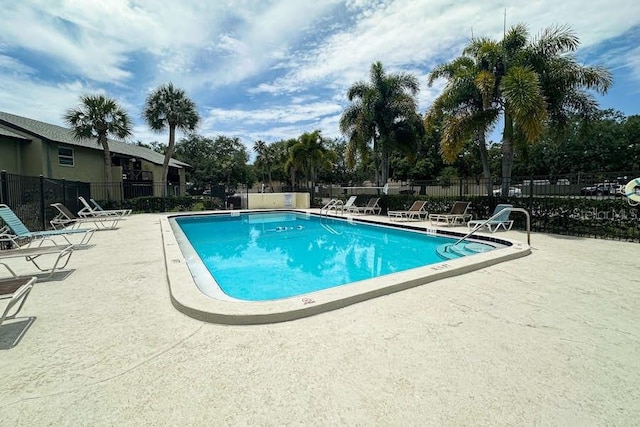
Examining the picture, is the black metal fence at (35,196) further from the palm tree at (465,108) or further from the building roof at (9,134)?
the palm tree at (465,108)

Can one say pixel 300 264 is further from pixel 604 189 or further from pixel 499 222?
pixel 604 189

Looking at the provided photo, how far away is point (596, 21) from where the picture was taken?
34.3ft

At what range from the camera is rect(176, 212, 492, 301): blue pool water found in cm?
588

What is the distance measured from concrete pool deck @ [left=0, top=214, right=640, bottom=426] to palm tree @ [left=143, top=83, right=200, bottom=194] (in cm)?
2015

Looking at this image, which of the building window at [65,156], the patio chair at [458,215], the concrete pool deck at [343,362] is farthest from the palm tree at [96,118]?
the patio chair at [458,215]

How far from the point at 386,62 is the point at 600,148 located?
3043 centimetres

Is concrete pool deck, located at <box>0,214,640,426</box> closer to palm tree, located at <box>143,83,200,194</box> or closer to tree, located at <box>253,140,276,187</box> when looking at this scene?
palm tree, located at <box>143,83,200,194</box>

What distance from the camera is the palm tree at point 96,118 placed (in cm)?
1852

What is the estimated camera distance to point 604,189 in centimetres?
904

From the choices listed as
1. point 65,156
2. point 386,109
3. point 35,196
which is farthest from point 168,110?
point 386,109

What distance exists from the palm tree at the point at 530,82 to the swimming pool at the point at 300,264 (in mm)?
4572

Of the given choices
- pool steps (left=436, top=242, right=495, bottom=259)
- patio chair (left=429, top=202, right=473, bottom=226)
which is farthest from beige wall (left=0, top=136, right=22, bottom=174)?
patio chair (left=429, top=202, right=473, bottom=226)

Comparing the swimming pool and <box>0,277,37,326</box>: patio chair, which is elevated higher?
<box>0,277,37,326</box>: patio chair

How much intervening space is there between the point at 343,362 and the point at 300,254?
6.11 metres
